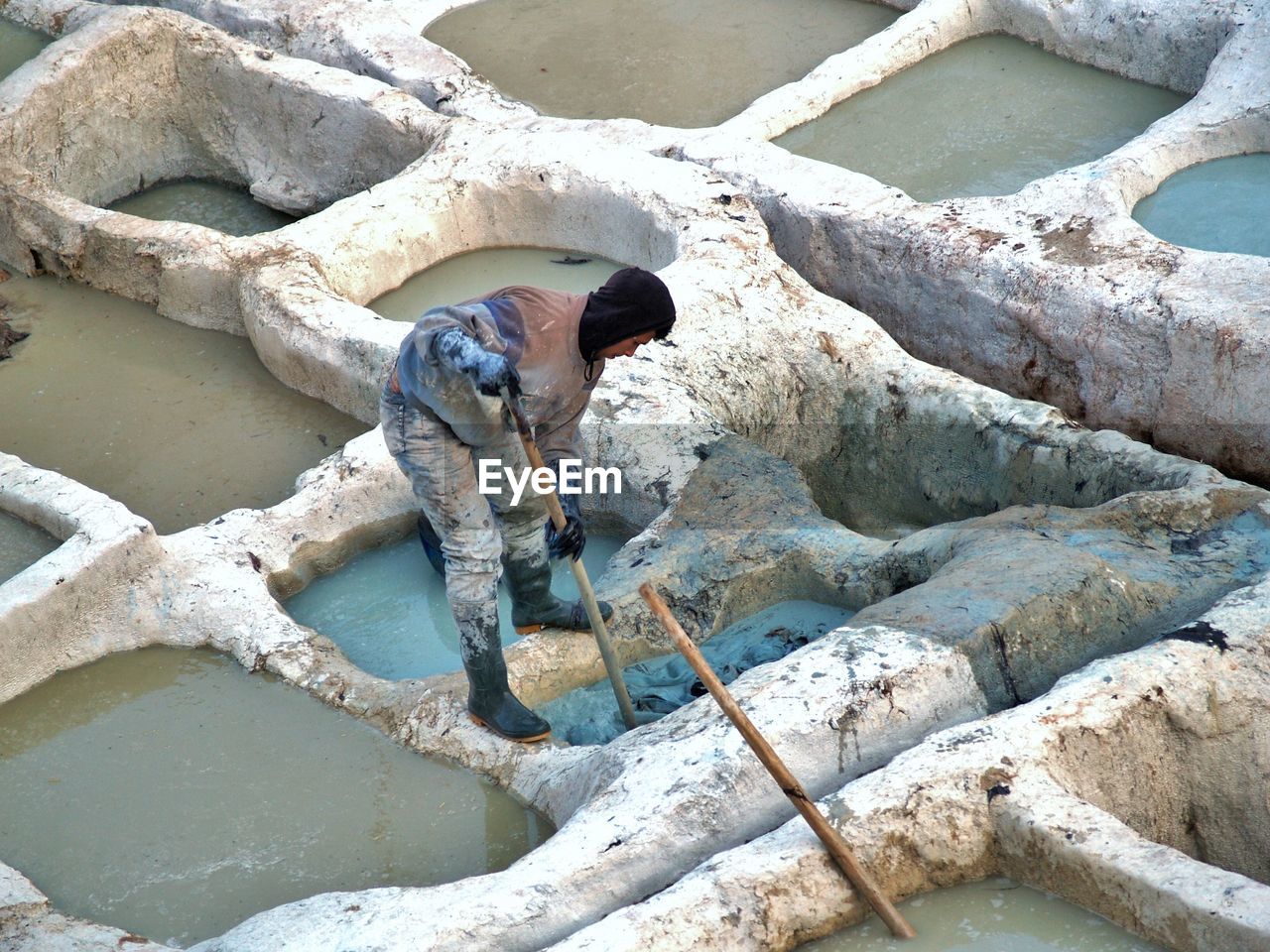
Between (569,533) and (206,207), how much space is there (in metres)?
6.02

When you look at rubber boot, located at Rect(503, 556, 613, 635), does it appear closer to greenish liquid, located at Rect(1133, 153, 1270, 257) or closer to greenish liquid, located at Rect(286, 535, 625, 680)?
greenish liquid, located at Rect(286, 535, 625, 680)

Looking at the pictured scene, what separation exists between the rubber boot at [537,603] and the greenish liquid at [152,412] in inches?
74.0

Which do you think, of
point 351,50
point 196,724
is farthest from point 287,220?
point 196,724

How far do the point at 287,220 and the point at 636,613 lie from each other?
532cm

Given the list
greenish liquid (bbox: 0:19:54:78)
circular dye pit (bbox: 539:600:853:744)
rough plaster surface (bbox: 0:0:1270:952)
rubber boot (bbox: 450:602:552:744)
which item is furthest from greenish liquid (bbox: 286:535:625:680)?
greenish liquid (bbox: 0:19:54:78)

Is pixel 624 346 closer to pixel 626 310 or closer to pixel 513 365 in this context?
pixel 626 310

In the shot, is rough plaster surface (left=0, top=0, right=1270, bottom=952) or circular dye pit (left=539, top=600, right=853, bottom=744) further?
circular dye pit (left=539, top=600, right=853, bottom=744)

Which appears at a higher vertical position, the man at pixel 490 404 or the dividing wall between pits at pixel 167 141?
the man at pixel 490 404

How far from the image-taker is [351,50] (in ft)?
30.8

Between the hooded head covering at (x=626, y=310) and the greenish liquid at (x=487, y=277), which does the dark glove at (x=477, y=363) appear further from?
the greenish liquid at (x=487, y=277)

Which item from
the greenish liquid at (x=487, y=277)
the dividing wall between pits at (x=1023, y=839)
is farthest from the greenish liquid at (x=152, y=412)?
the dividing wall between pits at (x=1023, y=839)

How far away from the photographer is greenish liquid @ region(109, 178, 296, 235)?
9.30 m

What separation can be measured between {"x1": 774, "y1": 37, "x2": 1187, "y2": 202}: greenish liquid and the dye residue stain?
14.8 ft

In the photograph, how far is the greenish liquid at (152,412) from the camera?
659 cm
